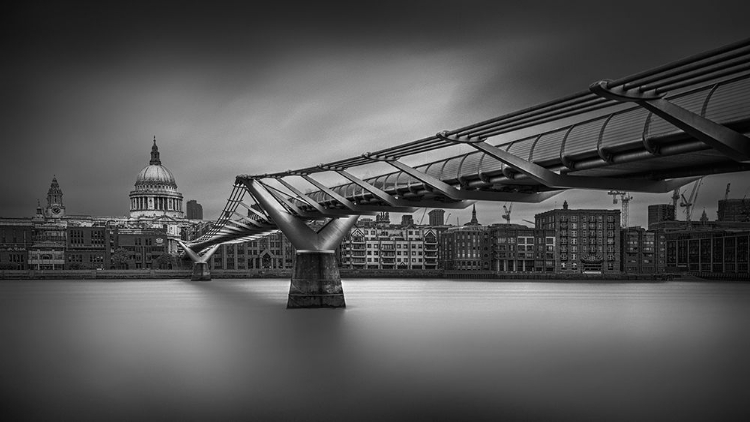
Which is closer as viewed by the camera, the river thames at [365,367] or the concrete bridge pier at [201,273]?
the river thames at [365,367]

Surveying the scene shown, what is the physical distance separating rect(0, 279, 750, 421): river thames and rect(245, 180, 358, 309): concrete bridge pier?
3.85ft

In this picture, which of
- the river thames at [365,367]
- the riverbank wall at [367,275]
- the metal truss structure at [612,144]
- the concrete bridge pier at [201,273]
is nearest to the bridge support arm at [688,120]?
the metal truss structure at [612,144]

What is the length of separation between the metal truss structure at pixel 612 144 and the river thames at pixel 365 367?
6052 mm

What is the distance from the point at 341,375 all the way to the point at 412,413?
654 centimetres

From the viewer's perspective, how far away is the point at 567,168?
19.5m

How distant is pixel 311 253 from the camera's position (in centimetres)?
4009

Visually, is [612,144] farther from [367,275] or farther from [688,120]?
[367,275]

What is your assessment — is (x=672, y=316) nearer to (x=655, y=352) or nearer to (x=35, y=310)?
(x=655, y=352)

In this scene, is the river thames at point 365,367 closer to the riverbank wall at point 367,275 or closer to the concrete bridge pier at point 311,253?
the concrete bridge pier at point 311,253

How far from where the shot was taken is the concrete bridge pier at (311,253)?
133ft

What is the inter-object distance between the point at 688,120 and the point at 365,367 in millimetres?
14874

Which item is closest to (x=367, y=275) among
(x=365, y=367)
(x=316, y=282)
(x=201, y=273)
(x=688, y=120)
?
(x=201, y=273)

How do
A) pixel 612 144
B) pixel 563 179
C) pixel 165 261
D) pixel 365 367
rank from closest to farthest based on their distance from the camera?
pixel 612 144 < pixel 563 179 < pixel 365 367 < pixel 165 261

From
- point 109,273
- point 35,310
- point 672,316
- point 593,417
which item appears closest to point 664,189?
point 593,417
